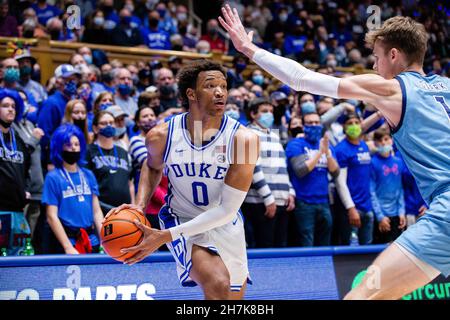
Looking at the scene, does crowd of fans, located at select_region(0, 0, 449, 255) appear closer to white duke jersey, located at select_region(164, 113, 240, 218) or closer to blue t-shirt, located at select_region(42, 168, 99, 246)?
blue t-shirt, located at select_region(42, 168, 99, 246)

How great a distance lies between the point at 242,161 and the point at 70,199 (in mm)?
2271

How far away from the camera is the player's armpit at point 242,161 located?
13.4ft

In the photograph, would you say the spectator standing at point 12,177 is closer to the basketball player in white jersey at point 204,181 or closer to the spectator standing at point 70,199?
the spectator standing at point 70,199

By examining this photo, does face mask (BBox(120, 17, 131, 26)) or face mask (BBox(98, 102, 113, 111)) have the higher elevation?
face mask (BBox(120, 17, 131, 26))

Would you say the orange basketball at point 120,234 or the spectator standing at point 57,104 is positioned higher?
the spectator standing at point 57,104

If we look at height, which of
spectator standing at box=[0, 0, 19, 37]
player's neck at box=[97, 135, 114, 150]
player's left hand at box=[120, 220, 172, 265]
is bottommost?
player's left hand at box=[120, 220, 172, 265]

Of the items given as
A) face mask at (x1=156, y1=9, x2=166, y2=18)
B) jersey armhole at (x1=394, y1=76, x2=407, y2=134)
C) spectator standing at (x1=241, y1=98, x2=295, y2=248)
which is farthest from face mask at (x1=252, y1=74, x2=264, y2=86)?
jersey armhole at (x1=394, y1=76, x2=407, y2=134)

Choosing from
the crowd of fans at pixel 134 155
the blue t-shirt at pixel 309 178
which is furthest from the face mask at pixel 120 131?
the blue t-shirt at pixel 309 178

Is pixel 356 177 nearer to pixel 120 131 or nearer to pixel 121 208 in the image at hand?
pixel 120 131

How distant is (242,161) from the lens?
411 cm

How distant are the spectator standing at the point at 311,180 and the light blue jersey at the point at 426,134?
3.44 m

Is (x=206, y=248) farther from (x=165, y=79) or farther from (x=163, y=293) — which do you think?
(x=165, y=79)

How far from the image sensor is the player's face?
165 inches

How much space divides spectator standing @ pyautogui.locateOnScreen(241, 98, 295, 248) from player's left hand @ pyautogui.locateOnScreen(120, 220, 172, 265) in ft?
9.20
